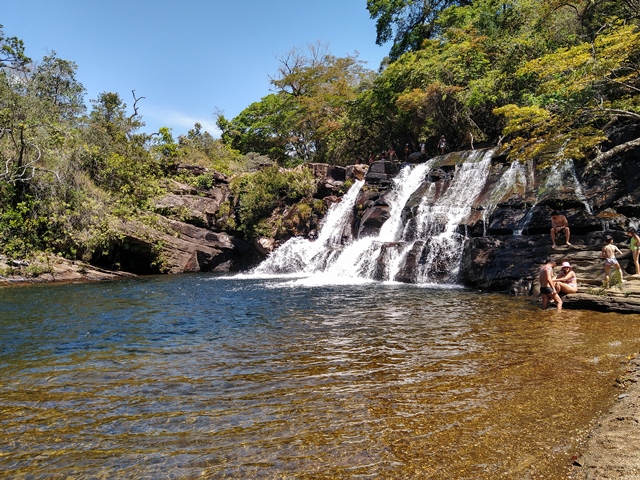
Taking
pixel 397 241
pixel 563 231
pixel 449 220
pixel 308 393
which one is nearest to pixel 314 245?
pixel 397 241

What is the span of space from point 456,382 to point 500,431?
1260 mm

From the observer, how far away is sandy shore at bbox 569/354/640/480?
9.55 ft

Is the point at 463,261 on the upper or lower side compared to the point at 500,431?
upper

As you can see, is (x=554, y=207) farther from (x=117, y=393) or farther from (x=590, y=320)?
(x=117, y=393)

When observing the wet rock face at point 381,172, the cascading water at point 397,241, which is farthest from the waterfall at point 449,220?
the wet rock face at point 381,172

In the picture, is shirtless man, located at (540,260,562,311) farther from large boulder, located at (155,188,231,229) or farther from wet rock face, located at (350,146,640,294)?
large boulder, located at (155,188,231,229)

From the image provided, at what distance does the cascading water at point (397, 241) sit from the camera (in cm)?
1616

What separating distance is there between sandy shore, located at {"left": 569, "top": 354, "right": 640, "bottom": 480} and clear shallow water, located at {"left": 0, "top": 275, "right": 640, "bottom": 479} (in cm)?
15

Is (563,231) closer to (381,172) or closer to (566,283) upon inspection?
(566,283)

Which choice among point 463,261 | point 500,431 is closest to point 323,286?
point 463,261

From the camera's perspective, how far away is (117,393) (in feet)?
16.2

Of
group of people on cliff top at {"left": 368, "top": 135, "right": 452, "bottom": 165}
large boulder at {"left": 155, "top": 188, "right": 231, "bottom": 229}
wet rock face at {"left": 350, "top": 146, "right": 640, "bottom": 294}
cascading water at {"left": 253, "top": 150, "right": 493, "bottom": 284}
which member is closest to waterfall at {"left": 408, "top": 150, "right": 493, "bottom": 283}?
cascading water at {"left": 253, "top": 150, "right": 493, "bottom": 284}

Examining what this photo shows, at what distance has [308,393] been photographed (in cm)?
480

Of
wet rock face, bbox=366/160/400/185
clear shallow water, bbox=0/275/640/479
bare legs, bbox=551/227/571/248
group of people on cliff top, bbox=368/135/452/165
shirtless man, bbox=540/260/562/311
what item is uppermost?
group of people on cliff top, bbox=368/135/452/165
